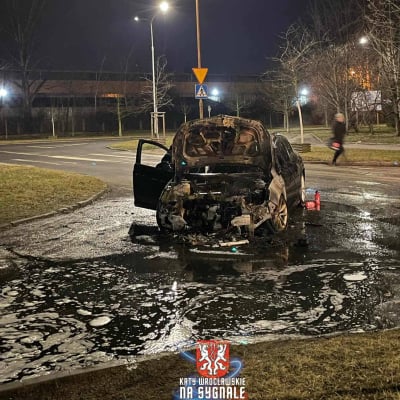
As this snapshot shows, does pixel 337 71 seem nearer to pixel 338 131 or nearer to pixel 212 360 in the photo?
pixel 338 131

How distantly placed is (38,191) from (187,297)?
28.3 feet

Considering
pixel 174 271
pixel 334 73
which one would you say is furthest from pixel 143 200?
pixel 334 73

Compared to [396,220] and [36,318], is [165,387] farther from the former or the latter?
[396,220]

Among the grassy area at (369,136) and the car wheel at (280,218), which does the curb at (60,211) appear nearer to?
the car wheel at (280,218)

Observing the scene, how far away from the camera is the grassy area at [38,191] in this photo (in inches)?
439

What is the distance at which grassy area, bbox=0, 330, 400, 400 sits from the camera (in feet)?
10.8

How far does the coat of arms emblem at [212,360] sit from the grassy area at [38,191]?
22.7 ft

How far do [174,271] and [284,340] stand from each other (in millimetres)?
2567

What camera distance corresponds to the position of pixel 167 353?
426 centimetres

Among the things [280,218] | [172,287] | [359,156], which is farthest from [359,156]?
[172,287]

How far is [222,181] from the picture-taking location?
8.44 metres

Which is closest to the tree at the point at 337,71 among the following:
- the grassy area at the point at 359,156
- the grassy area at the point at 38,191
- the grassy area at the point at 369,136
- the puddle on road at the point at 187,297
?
the grassy area at the point at 369,136

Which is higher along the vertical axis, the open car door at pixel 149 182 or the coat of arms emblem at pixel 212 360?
the open car door at pixel 149 182

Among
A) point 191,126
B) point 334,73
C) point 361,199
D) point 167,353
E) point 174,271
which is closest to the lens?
point 167,353
